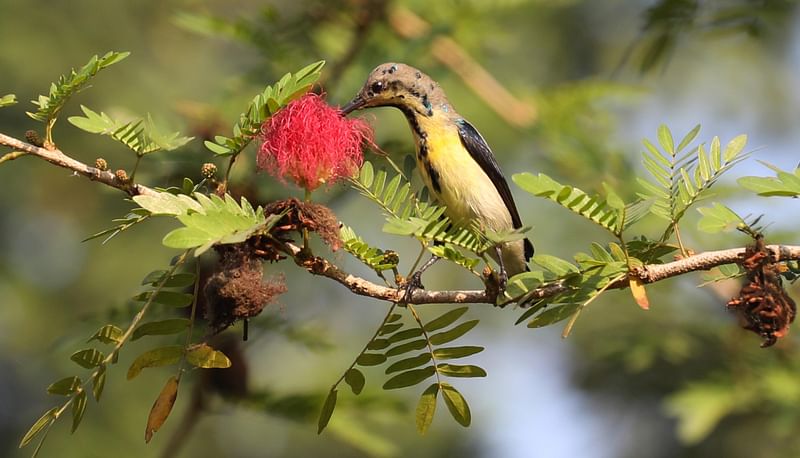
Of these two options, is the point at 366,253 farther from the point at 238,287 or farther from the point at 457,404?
the point at 457,404

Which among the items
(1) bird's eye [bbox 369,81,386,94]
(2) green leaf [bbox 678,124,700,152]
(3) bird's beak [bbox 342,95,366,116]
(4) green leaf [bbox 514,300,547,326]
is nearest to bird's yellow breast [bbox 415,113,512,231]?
(1) bird's eye [bbox 369,81,386,94]

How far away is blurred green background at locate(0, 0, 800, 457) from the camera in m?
4.56

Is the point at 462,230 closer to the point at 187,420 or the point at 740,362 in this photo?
the point at 187,420

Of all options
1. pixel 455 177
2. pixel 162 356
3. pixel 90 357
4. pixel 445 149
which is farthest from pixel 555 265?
pixel 445 149

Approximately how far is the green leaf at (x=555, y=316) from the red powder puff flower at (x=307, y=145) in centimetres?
68

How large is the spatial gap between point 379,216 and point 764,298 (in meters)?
4.25

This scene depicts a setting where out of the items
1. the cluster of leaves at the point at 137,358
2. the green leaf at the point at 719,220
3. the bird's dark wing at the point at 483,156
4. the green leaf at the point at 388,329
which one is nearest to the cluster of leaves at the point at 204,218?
the cluster of leaves at the point at 137,358

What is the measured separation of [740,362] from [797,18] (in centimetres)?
352

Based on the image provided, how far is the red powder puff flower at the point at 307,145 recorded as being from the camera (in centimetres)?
254

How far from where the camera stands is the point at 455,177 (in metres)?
3.73

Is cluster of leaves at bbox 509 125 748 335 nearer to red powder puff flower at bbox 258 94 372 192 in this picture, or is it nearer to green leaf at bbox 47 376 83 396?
red powder puff flower at bbox 258 94 372 192

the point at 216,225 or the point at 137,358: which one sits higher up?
the point at 216,225

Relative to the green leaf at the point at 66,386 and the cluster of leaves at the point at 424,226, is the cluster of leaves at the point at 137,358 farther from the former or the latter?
the cluster of leaves at the point at 424,226

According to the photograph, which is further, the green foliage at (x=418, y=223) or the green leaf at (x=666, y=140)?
the green leaf at (x=666, y=140)
